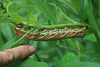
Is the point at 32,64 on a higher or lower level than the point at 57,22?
lower

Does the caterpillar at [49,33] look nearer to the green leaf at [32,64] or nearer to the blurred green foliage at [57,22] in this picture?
the blurred green foliage at [57,22]

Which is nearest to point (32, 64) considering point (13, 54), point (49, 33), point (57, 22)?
point (13, 54)

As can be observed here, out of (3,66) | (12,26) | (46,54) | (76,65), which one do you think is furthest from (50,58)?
(76,65)

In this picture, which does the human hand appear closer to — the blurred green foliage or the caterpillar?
the blurred green foliage

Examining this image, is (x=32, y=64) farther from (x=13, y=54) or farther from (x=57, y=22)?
(x=57, y=22)

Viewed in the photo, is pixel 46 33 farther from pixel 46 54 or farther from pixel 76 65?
pixel 46 54

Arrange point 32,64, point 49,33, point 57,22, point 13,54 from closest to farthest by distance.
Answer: point 32,64 → point 13,54 → point 49,33 → point 57,22

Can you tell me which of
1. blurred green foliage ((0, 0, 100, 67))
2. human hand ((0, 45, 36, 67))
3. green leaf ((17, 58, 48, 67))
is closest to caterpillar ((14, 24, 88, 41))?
blurred green foliage ((0, 0, 100, 67))

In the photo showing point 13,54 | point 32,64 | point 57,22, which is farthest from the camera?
point 57,22
